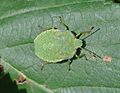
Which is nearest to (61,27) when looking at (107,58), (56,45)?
(56,45)

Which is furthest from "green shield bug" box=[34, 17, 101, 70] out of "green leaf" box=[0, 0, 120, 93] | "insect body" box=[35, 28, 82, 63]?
"green leaf" box=[0, 0, 120, 93]

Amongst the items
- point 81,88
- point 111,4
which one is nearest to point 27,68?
point 81,88

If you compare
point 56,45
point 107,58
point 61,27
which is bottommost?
point 107,58

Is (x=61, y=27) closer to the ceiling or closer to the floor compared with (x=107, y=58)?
closer to the ceiling

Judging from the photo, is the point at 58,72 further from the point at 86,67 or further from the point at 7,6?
the point at 7,6

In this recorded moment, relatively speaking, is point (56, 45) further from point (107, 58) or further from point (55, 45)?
point (107, 58)

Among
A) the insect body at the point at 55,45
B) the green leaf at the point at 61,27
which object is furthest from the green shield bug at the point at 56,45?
the green leaf at the point at 61,27

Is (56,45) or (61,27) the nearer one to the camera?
(56,45)

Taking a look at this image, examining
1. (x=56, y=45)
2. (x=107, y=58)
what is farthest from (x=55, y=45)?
(x=107, y=58)
